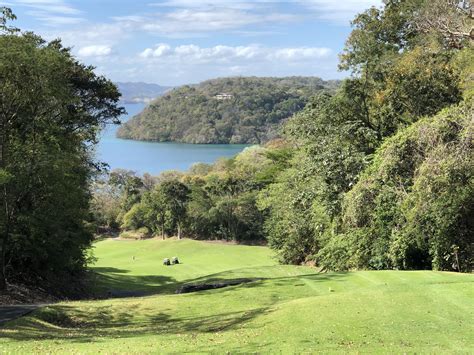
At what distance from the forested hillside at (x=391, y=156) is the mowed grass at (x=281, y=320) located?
4.09 metres

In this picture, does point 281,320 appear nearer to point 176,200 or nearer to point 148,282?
point 148,282

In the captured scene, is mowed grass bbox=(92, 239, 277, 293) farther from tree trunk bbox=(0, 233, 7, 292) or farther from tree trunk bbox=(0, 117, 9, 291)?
tree trunk bbox=(0, 117, 9, 291)

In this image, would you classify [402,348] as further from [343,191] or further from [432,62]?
[432,62]

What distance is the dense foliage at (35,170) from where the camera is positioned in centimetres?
1892

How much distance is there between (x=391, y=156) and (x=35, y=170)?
49.5 feet

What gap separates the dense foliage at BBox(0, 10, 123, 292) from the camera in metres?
18.9

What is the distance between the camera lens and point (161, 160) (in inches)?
6993

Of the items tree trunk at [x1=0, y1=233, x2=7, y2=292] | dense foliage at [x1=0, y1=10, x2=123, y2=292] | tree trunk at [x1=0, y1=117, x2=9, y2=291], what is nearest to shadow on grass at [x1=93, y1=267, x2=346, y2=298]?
dense foliage at [x1=0, y1=10, x2=123, y2=292]

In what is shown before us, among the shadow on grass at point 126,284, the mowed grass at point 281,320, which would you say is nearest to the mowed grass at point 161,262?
the shadow on grass at point 126,284

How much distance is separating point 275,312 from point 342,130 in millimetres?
17678

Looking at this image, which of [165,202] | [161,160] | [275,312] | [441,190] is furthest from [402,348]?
[161,160]

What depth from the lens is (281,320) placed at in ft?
38.3

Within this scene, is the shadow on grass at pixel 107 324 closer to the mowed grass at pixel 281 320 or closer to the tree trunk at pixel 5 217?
the mowed grass at pixel 281 320

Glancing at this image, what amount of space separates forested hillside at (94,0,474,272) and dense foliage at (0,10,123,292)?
41.7ft
